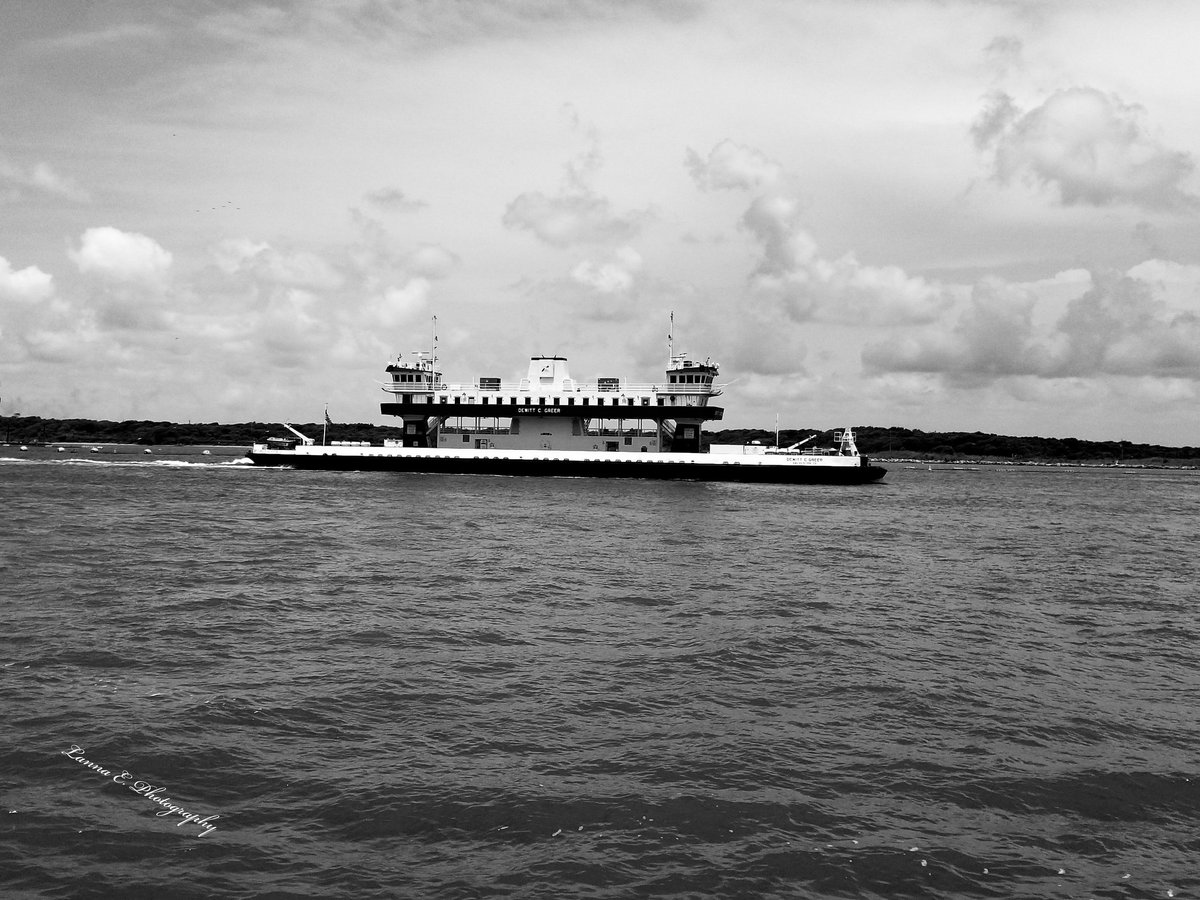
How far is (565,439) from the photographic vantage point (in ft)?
244

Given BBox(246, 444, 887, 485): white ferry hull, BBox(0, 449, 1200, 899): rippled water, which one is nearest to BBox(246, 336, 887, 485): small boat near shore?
BBox(246, 444, 887, 485): white ferry hull

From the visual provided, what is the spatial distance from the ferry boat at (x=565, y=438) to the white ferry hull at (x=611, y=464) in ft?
0.27

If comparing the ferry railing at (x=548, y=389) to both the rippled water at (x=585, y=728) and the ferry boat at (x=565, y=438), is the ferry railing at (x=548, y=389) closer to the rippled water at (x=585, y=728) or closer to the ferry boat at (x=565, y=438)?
the ferry boat at (x=565, y=438)

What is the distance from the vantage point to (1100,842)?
9078 millimetres

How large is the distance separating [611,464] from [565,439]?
19.8ft

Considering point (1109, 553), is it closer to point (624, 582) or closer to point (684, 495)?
point (624, 582)

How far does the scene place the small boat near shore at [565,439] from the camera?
229 ft

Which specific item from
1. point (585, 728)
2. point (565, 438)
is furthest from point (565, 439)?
point (585, 728)

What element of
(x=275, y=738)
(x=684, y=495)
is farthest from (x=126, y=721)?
(x=684, y=495)

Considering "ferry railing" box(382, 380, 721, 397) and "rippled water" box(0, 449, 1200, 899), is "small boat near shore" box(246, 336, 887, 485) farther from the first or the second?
"rippled water" box(0, 449, 1200, 899)

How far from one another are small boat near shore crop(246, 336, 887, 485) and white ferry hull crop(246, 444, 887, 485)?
3.2 inches

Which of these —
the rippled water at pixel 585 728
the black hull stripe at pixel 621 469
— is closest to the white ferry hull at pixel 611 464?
the black hull stripe at pixel 621 469

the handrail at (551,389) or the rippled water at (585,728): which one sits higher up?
the handrail at (551,389)

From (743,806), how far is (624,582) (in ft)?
45.8
